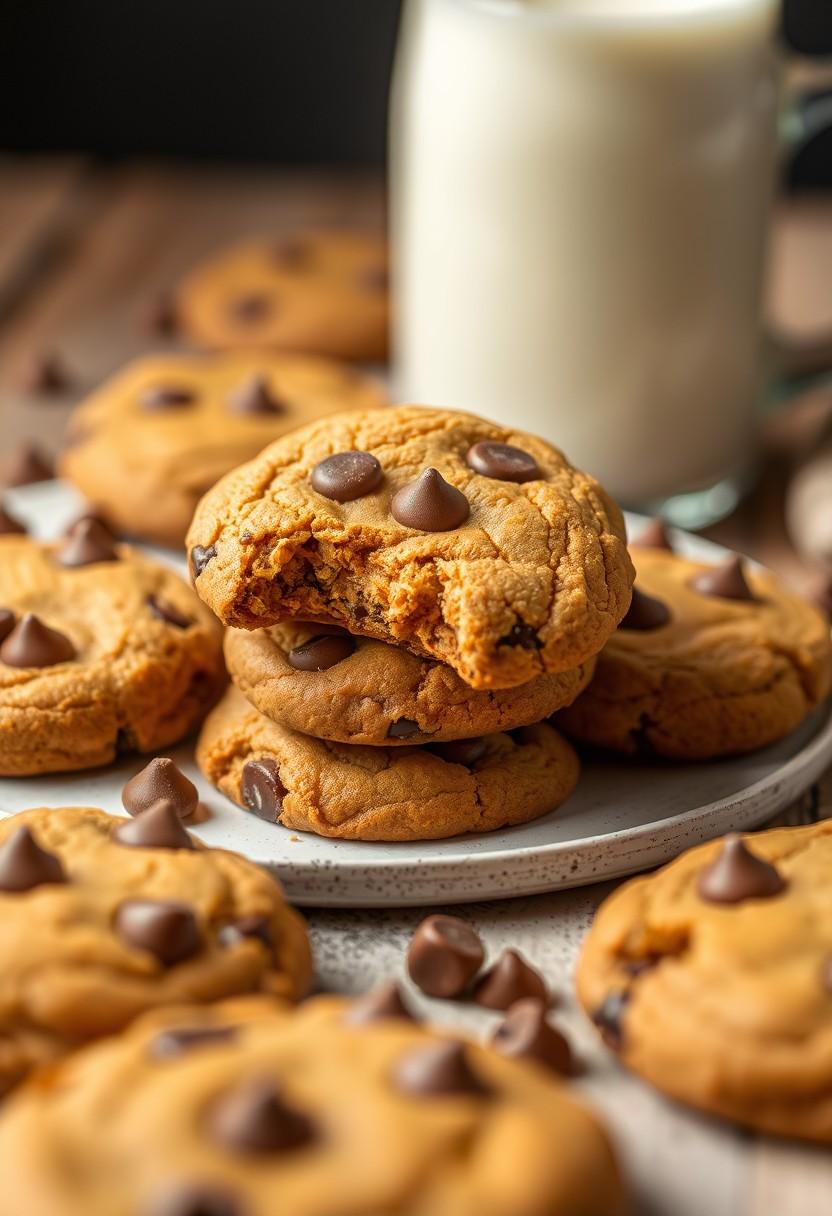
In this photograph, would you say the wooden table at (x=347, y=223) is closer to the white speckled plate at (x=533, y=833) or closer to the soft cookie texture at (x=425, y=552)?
the white speckled plate at (x=533, y=833)

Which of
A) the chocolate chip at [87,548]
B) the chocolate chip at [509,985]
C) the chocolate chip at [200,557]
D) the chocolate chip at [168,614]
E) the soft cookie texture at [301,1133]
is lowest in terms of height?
the chocolate chip at [509,985]

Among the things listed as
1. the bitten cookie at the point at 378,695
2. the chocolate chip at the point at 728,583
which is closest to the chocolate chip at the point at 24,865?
the bitten cookie at the point at 378,695

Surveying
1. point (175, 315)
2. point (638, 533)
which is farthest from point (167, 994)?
point (175, 315)

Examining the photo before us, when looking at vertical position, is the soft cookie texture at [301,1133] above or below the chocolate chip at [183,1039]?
above

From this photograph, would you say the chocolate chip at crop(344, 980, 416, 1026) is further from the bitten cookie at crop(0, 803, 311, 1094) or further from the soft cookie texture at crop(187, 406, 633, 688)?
the soft cookie texture at crop(187, 406, 633, 688)

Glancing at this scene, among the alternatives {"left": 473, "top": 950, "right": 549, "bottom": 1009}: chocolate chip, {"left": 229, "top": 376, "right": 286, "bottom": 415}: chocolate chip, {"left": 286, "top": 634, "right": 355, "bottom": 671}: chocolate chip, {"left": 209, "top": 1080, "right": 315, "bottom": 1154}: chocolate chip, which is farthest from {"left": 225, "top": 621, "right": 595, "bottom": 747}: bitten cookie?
{"left": 229, "top": 376, "right": 286, "bottom": 415}: chocolate chip

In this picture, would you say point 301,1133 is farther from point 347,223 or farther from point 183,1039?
point 347,223

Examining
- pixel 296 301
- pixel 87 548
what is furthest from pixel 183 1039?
pixel 296 301
